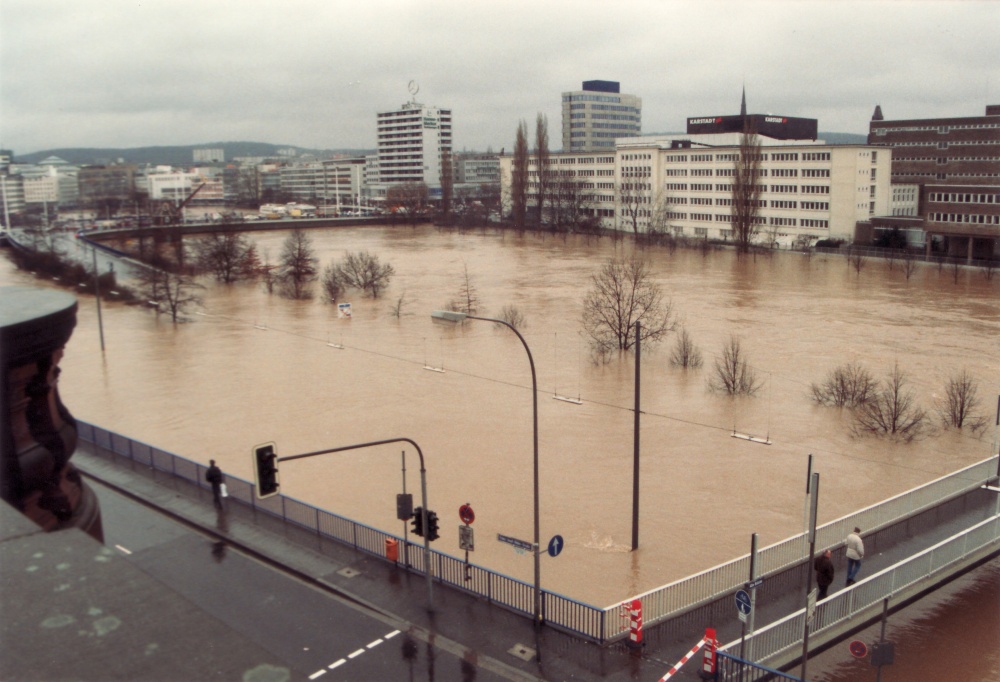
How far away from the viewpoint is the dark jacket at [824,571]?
12.1 meters

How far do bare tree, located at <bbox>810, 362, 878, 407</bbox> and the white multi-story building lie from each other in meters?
51.5

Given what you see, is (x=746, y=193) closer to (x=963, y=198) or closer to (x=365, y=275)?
(x=963, y=198)

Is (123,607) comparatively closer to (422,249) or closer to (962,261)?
(962,261)

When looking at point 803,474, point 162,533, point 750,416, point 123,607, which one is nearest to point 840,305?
point 750,416

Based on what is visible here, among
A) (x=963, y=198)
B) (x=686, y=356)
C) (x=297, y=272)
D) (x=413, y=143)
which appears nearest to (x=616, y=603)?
(x=686, y=356)

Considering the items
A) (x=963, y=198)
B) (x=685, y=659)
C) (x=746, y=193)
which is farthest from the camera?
(x=746, y=193)

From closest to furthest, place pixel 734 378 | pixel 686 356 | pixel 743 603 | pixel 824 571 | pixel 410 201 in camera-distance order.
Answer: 1. pixel 743 603
2. pixel 824 571
3. pixel 734 378
4. pixel 686 356
5. pixel 410 201

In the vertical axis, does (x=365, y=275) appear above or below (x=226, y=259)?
below

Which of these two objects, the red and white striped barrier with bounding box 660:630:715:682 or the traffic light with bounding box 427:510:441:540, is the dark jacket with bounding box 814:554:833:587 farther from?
the traffic light with bounding box 427:510:441:540

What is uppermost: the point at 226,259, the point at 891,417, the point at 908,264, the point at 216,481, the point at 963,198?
the point at 963,198

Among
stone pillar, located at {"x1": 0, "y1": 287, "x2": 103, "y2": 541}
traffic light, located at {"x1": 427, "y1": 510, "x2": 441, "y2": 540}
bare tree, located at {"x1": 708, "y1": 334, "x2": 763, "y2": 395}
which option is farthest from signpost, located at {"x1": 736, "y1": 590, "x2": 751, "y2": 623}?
bare tree, located at {"x1": 708, "y1": 334, "x2": 763, "y2": 395}

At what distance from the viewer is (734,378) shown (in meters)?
29.5

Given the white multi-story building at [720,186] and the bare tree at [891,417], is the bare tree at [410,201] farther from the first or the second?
the bare tree at [891,417]

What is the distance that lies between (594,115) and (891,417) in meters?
176
